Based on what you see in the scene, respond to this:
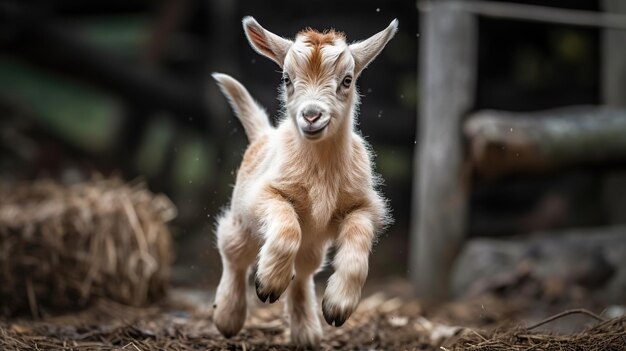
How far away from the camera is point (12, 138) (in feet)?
40.7

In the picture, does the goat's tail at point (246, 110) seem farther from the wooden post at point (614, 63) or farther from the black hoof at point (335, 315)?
the wooden post at point (614, 63)

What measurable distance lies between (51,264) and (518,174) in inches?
181

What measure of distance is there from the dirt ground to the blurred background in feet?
4.01

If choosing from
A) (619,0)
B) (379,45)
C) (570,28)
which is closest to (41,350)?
(379,45)

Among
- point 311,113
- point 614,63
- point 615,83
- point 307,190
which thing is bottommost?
point 307,190

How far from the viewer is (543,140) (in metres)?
7.66

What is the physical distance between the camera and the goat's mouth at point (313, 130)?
358cm

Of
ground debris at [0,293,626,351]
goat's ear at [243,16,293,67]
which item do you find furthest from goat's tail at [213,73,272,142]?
ground debris at [0,293,626,351]

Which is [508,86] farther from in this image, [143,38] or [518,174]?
[143,38]

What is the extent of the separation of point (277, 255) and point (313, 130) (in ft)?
2.05

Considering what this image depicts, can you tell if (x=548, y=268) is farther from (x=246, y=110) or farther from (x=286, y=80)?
(x=286, y=80)

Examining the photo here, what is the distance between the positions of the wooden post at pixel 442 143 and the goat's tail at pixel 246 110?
3.23m

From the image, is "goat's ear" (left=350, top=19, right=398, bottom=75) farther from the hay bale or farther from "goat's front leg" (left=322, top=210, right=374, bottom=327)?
the hay bale

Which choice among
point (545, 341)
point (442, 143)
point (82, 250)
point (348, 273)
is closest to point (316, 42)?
point (348, 273)
